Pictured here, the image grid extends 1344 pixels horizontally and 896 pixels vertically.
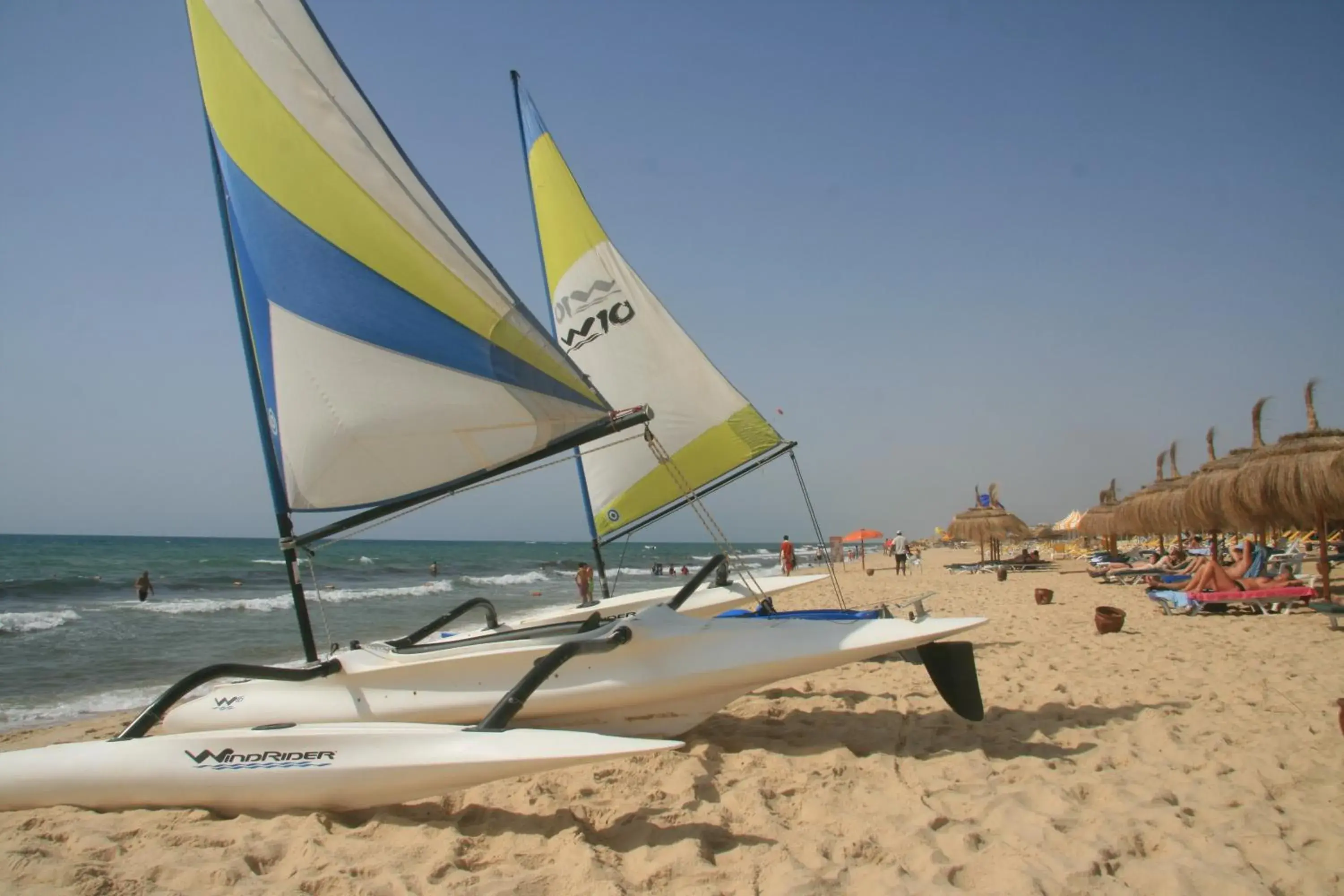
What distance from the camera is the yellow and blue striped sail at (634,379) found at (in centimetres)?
773

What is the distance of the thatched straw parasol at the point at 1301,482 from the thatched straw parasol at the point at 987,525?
13936 millimetres

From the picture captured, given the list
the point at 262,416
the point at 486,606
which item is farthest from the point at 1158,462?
the point at 262,416

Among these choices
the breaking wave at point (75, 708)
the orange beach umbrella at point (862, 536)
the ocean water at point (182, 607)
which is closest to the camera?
the breaking wave at point (75, 708)

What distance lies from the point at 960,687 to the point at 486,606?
3945mm

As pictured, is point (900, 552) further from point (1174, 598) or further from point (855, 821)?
point (855, 821)

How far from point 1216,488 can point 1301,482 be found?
3363 millimetres

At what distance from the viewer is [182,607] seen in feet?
67.0

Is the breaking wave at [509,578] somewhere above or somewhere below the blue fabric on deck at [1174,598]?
below

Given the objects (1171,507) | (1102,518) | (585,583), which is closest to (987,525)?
(1102,518)

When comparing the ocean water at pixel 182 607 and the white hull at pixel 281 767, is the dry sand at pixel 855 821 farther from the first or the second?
the ocean water at pixel 182 607

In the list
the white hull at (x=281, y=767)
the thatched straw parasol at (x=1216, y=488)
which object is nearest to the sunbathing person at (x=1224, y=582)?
the thatched straw parasol at (x=1216, y=488)

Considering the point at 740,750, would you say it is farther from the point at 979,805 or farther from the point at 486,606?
the point at 486,606

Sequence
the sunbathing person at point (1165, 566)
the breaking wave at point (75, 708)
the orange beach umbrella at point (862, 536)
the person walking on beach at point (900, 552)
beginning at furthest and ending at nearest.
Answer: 1. the orange beach umbrella at point (862, 536)
2. the person walking on beach at point (900, 552)
3. the sunbathing person at point (1165, 566)
4. the breaking wave at point (75, 708)

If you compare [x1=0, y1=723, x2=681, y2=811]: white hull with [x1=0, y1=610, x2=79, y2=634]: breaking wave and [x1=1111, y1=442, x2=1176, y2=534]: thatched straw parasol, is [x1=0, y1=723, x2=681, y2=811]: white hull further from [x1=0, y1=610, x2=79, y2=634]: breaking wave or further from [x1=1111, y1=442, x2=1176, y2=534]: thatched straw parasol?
[x1=1111, y1=442, x2=1176, y2=534]: thatched straw parasol
